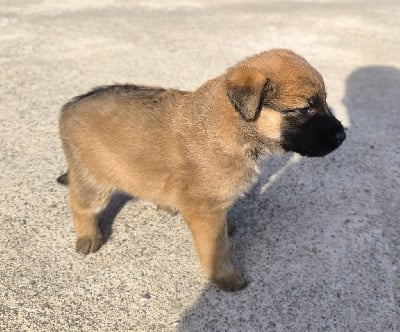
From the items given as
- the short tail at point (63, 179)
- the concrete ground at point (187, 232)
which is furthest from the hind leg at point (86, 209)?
the short tail at point (63, 179)

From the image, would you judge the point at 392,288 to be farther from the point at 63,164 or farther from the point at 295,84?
the point at 63,164

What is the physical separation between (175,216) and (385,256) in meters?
2.00

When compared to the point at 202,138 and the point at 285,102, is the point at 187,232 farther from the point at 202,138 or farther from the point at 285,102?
the point at 285,102

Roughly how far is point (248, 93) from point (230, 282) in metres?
1.62

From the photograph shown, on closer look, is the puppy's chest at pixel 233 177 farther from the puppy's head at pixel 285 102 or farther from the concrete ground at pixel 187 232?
the concrete ground at pixel 187 232

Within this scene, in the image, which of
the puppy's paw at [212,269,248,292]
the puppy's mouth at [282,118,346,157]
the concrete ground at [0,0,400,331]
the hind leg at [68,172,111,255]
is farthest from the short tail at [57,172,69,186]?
the puppy's mouth at [282,118,346,157]

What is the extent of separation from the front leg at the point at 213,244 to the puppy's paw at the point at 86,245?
976 millimetres

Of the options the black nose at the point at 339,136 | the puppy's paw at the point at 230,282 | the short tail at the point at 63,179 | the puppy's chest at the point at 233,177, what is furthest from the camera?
the short tail at the point at 63,179

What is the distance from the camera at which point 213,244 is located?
12.3 feet

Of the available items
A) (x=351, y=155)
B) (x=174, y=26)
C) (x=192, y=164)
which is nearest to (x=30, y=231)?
(x=192, y=164)

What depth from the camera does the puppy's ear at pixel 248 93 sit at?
314cm

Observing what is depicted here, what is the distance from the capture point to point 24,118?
6023 millimetres

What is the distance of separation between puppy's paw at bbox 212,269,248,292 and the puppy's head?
120 centimetres

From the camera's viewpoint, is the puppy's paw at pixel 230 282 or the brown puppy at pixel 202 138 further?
the puppy's paw at pixel 230 282
